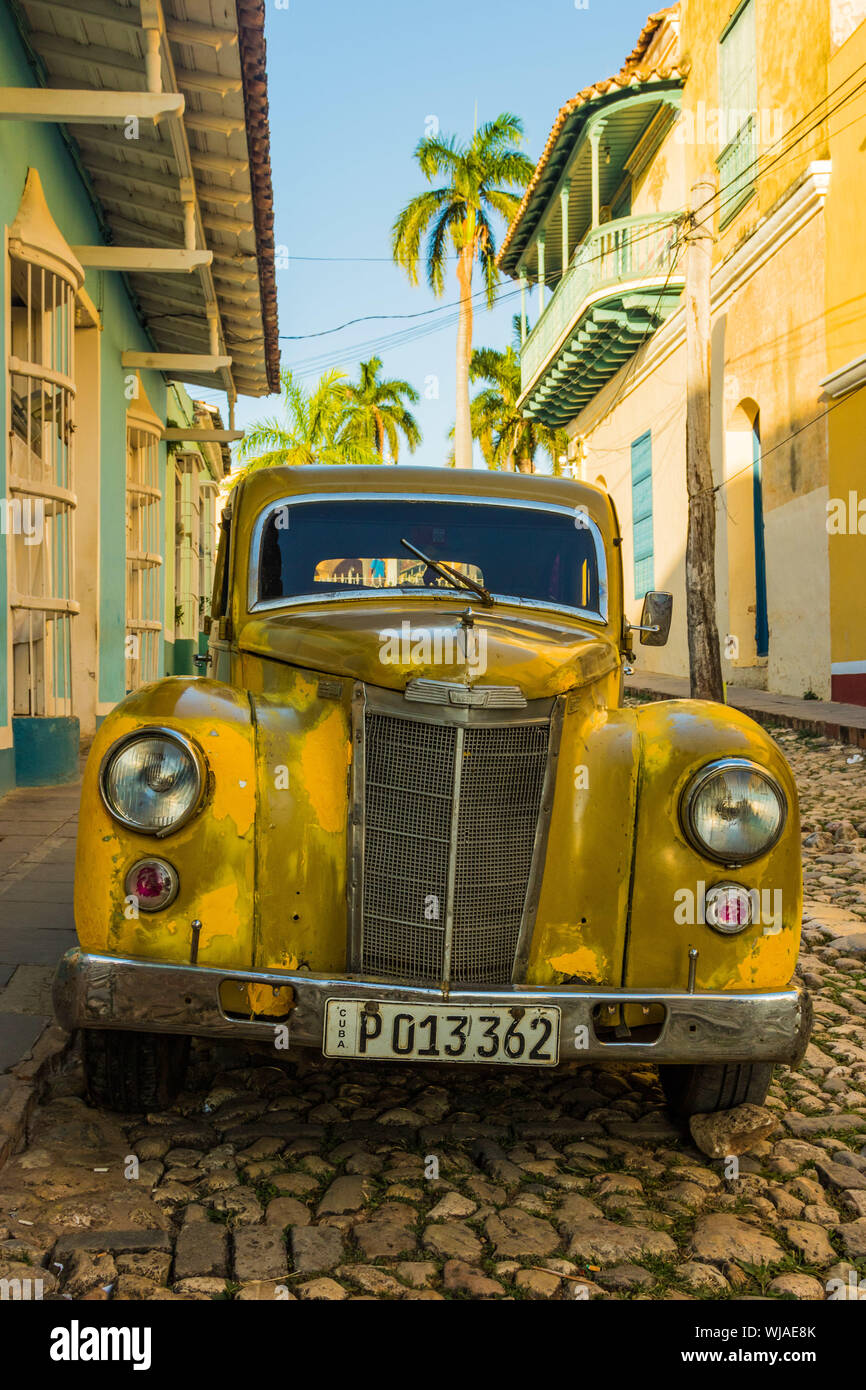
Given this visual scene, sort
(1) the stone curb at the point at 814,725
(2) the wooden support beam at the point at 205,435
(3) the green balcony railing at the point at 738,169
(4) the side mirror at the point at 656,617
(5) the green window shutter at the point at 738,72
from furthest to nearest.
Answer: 1. (3) the green balcony railing at the point at 738,169
2. (5) the green window shutter at the point at 738,72
3. (2) the wooden support beam at the point at 205,435
4. (1) the stone curb at the point at 814,725
5. (4) the side mirror at the point at 656,617

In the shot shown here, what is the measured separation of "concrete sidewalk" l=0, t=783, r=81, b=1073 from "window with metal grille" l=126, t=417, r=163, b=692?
5332mm

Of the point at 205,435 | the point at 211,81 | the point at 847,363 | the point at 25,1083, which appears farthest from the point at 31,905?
the point at 205,435

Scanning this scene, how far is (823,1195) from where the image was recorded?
2969mm

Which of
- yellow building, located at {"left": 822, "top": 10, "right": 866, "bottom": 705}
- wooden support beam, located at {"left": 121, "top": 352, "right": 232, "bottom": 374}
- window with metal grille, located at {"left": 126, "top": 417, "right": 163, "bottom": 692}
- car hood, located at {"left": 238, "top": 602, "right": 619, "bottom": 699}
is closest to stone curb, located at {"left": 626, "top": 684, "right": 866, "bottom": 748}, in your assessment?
yellow building, located at {"left": 822, "top": 10, "right": 866, "bottom": 705}

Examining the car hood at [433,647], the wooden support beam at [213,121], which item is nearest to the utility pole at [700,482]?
the wooden support beam at [213,121]

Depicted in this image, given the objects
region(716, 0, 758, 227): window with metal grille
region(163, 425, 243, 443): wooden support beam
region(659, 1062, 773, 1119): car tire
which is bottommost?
→ region(659, 1062, 773, 1119): car tire

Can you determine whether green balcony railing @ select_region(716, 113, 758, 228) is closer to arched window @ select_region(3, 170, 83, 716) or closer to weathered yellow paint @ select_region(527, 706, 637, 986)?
arched window @ select_region(3, 170, 83, 716)

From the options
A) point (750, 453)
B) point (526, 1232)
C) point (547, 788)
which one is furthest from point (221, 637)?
point (750, 453)

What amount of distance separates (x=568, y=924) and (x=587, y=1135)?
2.19ft

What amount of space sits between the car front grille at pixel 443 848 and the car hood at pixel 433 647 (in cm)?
12

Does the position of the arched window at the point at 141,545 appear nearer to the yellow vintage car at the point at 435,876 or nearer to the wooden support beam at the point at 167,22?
the wooden support beam at the point at 167,22

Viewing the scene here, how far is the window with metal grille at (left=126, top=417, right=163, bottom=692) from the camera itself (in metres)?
13.3

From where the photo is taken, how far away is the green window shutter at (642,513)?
836 inches
